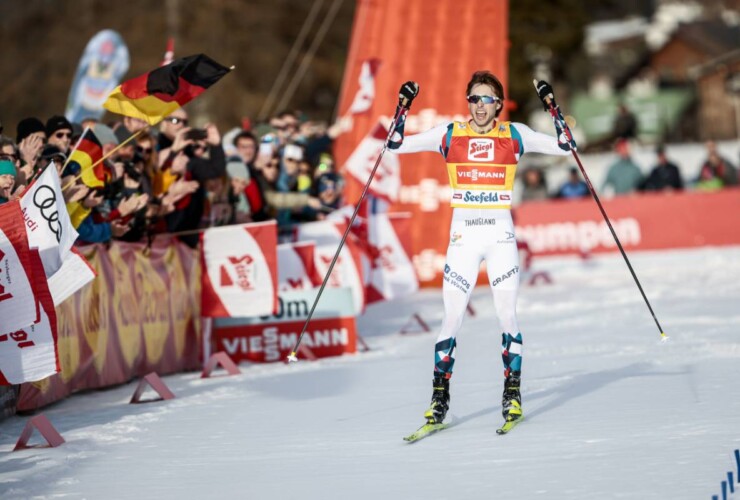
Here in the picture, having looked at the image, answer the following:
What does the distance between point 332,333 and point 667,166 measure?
569 inches

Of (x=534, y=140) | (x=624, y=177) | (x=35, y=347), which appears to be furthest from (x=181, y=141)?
(x=624, y=177)

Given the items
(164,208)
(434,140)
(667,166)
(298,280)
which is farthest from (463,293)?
(667,166)

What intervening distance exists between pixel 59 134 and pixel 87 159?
0.60 metres

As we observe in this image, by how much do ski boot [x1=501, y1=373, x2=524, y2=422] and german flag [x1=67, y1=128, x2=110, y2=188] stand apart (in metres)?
3.28

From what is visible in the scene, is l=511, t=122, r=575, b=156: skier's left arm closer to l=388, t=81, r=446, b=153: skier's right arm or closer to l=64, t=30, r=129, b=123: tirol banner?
l=388, t=81, r=446, b=153: skier's right arm

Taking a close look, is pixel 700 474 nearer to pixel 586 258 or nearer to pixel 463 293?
pixel 463 293

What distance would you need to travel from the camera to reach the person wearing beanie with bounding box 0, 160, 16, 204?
882 centimetres

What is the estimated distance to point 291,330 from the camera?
12586 mm

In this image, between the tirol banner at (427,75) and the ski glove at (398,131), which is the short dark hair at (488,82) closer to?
the ski glove at (398,131)

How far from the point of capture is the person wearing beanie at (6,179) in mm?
8820

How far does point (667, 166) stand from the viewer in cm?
2592

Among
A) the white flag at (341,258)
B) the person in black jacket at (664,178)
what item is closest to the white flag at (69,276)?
the white flag at (341,258)

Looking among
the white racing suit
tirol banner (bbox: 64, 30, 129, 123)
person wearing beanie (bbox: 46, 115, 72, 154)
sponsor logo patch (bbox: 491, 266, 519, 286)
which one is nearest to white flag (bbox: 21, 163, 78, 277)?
person wearing beanie (bbox: 46, 115, 72, 154)

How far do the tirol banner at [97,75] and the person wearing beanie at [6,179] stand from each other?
636cm
